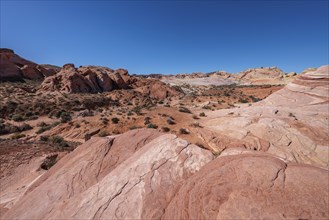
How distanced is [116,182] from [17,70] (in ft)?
227

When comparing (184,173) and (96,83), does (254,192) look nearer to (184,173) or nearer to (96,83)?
(184,173)

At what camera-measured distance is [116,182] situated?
15.9 feet

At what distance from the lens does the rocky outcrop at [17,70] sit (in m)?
50.6

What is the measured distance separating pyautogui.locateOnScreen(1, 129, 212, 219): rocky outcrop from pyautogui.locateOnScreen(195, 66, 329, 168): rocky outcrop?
602cm

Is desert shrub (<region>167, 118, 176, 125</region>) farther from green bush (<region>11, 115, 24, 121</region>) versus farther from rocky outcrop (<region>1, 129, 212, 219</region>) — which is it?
green bush (<region>11, 115, 24, 121</region>)

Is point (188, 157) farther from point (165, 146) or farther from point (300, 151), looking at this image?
point (300, 151)

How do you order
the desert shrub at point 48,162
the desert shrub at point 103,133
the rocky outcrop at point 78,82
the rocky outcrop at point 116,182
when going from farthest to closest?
the rocky outcrop at point 78,82 < the desert shrub at point 103,133 < the desert shrub at point 48,162 < the rocky outcrop at point 116,182

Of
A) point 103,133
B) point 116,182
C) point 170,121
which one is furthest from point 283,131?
point 103,133

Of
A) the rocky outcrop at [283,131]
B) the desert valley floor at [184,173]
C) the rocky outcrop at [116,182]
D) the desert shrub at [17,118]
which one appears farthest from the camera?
the desert shrub at [17,118]

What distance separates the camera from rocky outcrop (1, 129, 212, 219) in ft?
13.7

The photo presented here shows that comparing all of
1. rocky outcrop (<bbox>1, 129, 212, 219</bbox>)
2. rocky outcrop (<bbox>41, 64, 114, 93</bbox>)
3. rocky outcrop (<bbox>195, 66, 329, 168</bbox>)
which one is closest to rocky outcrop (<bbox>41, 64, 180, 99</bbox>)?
rocky outcrop (<bbox>41, 64, 114, 93</bbox>)

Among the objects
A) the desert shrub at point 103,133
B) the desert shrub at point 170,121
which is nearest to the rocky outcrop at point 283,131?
the desert shrub at point 170,121

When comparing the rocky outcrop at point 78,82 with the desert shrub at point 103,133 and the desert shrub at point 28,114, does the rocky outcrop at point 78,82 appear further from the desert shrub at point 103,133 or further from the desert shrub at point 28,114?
the desert shrub at point 103,133

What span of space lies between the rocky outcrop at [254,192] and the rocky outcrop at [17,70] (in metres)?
65.5
